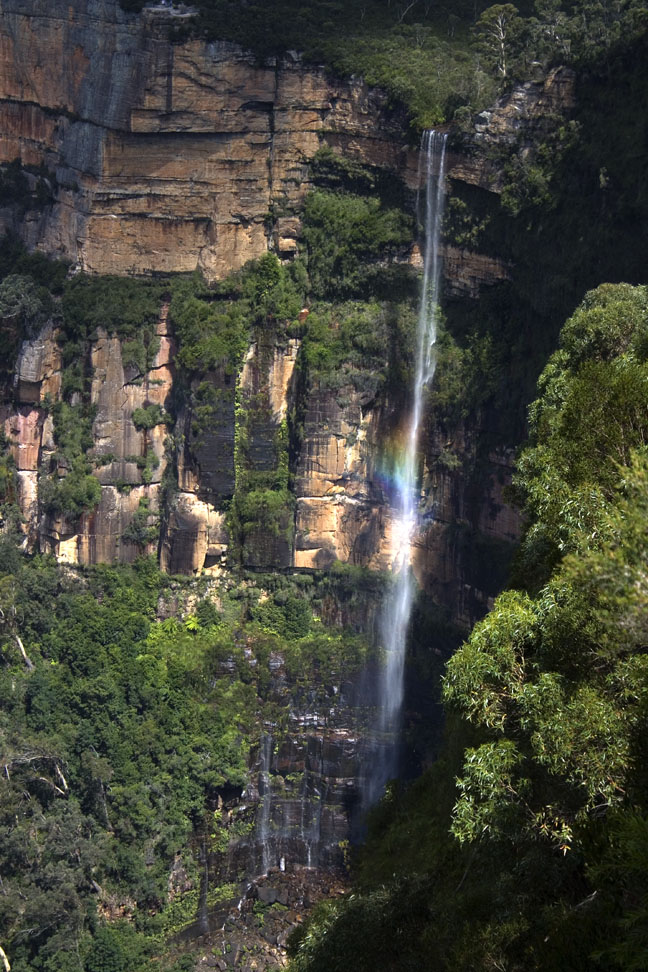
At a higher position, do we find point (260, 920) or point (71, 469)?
point (71, 469)

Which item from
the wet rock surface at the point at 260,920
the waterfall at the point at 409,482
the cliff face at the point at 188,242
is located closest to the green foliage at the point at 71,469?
the cliff face at the point at 188,242

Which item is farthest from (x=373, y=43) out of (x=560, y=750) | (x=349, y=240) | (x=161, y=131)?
(x=560, y=750)

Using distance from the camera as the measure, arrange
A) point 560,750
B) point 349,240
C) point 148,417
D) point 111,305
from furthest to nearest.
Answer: point 148,417
point 111,305
point 349,240
point 560,750

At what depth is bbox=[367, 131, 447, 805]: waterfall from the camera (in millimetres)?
30000

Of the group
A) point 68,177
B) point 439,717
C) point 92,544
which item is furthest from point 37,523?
point 439,717

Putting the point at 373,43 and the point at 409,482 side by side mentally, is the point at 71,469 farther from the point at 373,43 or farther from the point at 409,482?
the point at 373,43

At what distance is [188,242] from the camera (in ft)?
105

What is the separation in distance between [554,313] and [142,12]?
1165cm

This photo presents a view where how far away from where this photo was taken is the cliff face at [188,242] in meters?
30.7

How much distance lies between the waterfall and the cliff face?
1.26ft

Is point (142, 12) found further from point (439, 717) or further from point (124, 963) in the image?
point (124, 963)

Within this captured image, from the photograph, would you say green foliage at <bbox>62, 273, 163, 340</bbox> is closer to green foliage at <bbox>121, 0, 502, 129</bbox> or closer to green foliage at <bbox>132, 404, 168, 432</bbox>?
green foliage at <bbox>132, 404, 168, 432</bbox>

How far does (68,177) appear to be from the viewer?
32.0 metres

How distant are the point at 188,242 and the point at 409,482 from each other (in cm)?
762
